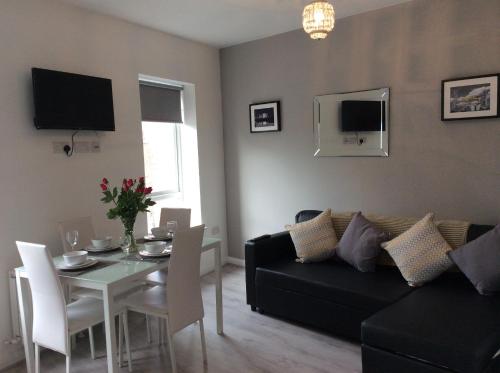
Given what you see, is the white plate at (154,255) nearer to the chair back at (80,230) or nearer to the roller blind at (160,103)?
the chair back at (80,230)

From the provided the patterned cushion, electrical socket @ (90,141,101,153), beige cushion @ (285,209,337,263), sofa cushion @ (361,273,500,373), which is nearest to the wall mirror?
beige cushion @ (285,209,337,263)

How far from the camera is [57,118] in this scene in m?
2.99

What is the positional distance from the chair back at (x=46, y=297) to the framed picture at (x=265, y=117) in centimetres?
274

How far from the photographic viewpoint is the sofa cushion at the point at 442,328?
1.92 meters

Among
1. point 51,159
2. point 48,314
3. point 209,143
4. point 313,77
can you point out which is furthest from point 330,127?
Answer: point 48,314

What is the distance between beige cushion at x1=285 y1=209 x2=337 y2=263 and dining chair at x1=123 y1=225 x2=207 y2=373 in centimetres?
108

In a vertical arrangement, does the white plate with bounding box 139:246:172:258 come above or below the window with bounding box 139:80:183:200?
→ below

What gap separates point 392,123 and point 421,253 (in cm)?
130

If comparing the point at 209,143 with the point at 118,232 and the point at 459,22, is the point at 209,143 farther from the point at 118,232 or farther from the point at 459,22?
the point at 459,22

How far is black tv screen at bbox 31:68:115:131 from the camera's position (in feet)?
9.53

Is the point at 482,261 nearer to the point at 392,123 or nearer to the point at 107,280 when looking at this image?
the point at 392,123

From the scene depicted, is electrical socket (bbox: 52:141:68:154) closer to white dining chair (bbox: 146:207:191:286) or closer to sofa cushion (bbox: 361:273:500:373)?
white dining chair (bbox: 146:207:191:286)

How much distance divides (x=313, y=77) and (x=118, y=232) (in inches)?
96.1

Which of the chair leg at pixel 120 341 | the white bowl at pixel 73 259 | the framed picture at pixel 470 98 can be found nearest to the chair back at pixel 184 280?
the chair leg at pixel 120 341
